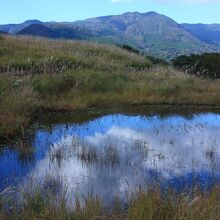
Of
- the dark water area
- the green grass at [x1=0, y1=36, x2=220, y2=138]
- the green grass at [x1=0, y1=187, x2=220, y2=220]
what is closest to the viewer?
the green grass at [x1=0, y1=187, x2=220, y2=220]

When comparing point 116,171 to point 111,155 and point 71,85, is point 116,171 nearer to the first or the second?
point 111,155

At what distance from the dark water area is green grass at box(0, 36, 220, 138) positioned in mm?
873

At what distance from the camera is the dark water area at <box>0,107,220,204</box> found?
8.98 metres

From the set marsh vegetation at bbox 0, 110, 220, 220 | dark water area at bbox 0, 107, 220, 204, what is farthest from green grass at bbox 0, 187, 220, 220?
dark water area at bbox 0, 107, 220, 204

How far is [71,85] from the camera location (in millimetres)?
20578

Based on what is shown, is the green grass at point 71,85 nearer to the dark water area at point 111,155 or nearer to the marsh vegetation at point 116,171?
the dark water area at point 111,155

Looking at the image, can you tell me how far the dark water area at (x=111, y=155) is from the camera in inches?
354

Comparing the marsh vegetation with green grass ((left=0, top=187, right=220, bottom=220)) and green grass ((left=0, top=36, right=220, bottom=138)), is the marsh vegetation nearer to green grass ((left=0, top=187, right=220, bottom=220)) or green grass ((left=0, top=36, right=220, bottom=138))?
green grass ((left=0, top=187, right=220, bottom=220))

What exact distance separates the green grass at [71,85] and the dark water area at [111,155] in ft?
2.86

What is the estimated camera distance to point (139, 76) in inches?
952

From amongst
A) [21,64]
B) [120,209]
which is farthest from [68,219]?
[21,64]

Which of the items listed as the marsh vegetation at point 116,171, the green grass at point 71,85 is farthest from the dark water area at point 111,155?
the green grass at point 71,85

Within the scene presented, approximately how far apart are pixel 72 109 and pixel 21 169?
27.1 ft

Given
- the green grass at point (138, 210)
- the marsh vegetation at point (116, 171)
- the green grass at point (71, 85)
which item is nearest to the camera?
the green grass at point (138, 210)
